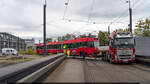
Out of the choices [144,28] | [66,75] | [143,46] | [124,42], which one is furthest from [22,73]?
[144,28]

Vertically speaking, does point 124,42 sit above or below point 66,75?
above

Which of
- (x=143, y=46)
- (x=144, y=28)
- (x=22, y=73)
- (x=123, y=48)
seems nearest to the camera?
(x=22, y=73)

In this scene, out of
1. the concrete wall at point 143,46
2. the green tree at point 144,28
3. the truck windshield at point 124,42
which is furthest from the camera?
the green tree at point 144,28

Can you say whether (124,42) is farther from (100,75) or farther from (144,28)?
(144,28)

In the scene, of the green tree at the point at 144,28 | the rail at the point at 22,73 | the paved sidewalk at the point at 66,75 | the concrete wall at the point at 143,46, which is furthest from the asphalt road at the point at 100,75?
the green tree at the point at 144,28

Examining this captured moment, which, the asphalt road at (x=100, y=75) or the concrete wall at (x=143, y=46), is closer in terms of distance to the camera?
the asphalt road at (x=100, y=75)

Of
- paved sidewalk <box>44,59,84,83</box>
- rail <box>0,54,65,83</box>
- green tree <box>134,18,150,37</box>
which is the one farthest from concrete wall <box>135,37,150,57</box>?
green tree <box>134,18,150,37</box>

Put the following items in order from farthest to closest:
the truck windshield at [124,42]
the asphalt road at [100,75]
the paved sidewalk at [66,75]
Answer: the truck windshield at [124,42]
the asphalt road at [100,75]
the paved sidewalk at [66,75]

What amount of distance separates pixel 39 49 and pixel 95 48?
27.5 m

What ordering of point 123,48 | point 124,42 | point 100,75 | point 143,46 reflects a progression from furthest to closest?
point 143,46, point 124,42, point 123,48, point 100,75

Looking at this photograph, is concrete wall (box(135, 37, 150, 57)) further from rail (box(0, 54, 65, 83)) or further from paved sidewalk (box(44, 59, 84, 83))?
rail (box(0, 54, 65, 83))

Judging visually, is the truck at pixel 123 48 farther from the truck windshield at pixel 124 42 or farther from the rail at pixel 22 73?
the rail at pixel 22 73

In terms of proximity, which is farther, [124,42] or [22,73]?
[124,42]

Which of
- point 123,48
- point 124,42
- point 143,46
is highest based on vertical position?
point 124,42
